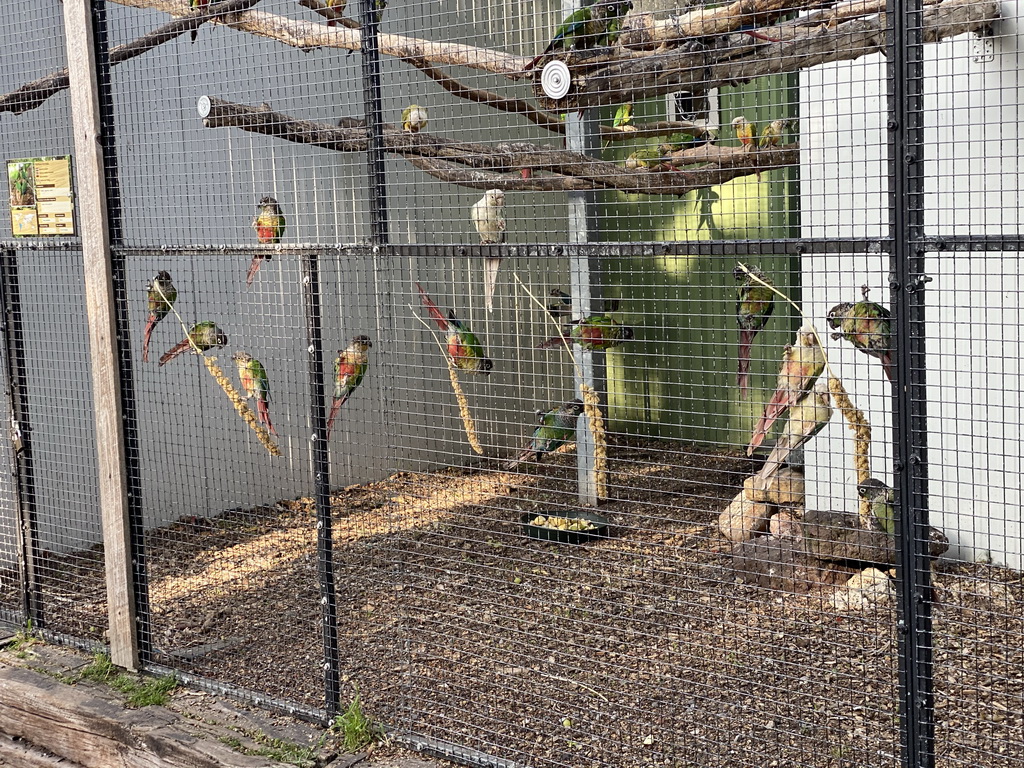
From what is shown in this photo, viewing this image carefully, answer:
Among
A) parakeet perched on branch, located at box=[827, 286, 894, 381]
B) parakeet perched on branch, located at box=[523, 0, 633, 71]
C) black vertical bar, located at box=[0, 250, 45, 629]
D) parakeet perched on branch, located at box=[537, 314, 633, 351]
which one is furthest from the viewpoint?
parakeet perched on branch, located at box=[537, 314, 633, 351]

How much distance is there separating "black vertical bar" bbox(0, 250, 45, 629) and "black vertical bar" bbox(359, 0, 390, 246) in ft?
5.25

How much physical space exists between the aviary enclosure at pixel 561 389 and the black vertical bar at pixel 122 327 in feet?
0.04

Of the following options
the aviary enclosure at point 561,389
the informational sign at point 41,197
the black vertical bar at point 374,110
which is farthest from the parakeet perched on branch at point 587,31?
the informational sign at point 41,197

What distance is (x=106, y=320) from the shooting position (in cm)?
324

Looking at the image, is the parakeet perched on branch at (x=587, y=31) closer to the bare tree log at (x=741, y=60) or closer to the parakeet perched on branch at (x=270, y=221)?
the bare tree log at (x=741, y=60)

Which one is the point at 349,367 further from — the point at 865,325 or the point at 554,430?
the point at 865,325

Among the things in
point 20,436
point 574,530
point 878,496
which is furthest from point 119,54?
point 878,496

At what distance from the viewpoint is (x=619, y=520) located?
15.8 feet

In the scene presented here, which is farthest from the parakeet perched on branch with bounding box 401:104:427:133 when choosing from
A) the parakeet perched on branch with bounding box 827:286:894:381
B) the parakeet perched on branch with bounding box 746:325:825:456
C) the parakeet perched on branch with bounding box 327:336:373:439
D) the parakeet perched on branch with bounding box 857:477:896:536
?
the parakeet perched on branch with bounding box 857:477:896:536

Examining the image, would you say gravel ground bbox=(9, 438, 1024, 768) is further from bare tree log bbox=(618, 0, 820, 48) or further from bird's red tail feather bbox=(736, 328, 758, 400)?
bare tree log bbox=(618, 0, 820, 48)

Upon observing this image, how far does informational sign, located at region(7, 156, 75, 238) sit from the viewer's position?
346 centimetres

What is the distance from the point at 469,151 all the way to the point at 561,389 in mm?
1072

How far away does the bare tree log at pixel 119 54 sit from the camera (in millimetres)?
3156

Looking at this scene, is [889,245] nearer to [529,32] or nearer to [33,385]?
[33,385]
